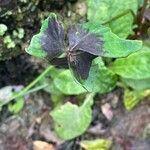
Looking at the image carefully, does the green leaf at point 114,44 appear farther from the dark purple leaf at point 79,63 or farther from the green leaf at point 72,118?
the green leaf at point 72,118

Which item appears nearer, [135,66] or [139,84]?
[135,66]

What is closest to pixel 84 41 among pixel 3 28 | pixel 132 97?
pixel 3 28

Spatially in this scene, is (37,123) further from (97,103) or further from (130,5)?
(130,5)

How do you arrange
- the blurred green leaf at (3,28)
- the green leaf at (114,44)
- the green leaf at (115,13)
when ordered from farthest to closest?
the green leaf at (115,13), the blurred green leaf at (3,28), the green leaf at (114,44)

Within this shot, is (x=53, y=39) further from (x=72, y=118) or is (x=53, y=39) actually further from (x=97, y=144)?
(x=97, y=144)

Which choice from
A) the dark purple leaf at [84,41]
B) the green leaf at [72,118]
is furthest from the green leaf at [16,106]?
the dark purple leaf at [84,41]

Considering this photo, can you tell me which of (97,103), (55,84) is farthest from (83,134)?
(55,84)
